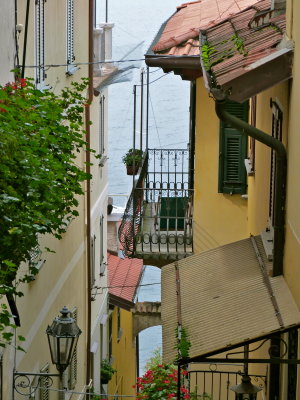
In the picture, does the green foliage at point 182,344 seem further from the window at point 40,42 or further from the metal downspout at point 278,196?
the window at point 40,42

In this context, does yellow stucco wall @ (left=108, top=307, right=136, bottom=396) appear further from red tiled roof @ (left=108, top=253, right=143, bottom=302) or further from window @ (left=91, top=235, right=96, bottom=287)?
window @ (left=91, top=235, right=96, bottom=287)

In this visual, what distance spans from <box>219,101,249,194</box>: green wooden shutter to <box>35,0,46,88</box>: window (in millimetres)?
2492

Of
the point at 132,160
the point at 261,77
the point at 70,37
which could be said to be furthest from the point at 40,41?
the point at 261,77

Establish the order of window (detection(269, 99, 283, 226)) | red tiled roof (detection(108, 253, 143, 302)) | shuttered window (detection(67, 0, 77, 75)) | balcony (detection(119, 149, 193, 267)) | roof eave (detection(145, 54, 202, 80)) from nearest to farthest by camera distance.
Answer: window (detection(269, 99, 283, 226)) → roof eave (detection(145, 54, 202, 80)) → balcony (detection(119, 149, 193, 267)) → shuttered window (detection(67, 0, 77, 75)) → red tiled roof (detection(108, 253, 143, 302))

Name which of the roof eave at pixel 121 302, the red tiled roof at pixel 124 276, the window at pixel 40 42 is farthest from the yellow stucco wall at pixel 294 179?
the red tiled roof at pixel 124 276

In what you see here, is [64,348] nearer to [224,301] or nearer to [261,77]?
[224,301]

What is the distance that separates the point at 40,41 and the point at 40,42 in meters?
0.01

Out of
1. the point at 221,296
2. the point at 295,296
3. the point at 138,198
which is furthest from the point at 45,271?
the point at 295,296

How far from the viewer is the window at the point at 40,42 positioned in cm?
1289

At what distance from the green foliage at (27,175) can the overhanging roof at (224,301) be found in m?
1.22

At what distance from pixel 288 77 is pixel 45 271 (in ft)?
20.6

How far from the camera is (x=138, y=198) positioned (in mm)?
15086

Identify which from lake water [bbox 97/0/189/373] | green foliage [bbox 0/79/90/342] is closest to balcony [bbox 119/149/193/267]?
green foliage [bbox 0/79/90/342]

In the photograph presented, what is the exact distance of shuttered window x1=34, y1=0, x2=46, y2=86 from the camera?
12.9 meters
